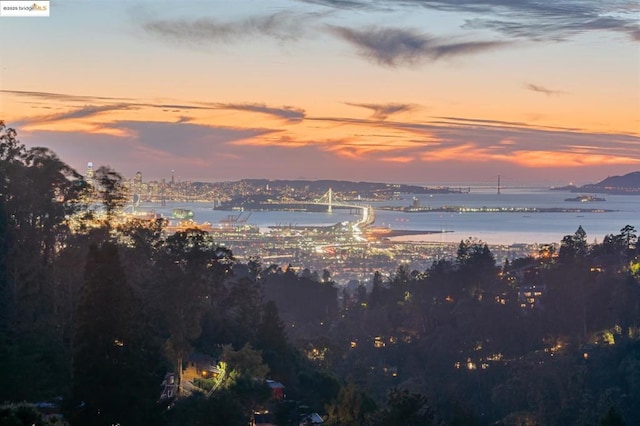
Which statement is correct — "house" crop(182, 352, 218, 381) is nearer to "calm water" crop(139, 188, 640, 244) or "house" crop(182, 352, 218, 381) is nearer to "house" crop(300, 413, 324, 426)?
"house" crop(300, 413, 324, 426)

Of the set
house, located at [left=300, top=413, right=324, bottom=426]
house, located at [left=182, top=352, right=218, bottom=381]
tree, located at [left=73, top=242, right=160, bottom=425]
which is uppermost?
tree, located at [left=73, top=242, right=160, bottom=425]

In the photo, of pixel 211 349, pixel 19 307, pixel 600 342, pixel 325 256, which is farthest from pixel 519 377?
pixel 325 256

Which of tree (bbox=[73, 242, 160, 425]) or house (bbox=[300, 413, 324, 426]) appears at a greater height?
A: tree (bbox=[73, 242, 160, 425])

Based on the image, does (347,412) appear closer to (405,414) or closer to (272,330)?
(405,414)

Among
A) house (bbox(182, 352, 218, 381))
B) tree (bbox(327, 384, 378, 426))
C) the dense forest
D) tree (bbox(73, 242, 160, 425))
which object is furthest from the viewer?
house (bbox(182, 352, 218, 381))

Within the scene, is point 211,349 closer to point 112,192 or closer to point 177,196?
point 112,192

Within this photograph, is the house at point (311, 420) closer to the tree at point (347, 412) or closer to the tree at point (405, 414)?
the tree at point (347, 412)

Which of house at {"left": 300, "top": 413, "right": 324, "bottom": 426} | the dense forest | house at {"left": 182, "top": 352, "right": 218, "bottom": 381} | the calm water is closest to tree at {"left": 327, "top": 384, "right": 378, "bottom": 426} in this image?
the dense forest

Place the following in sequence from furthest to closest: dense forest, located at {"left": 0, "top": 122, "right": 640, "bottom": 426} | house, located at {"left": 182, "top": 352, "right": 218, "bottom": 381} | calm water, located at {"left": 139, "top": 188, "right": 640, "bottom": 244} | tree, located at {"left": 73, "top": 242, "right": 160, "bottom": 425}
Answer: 1. calm water, located at {"left": 139, "top": 188, "right": 640, "bottom": 244}
2. house, located at {"left": 182, "top": 352, "right": 218, "bottom": 381}
3. dense forest, located at {"left": 0, "top": 122, "right": 640, "bottom": 426}
4. tree, located at {"left": 73, "top": 242, "right": 160, "bottom": 425}
